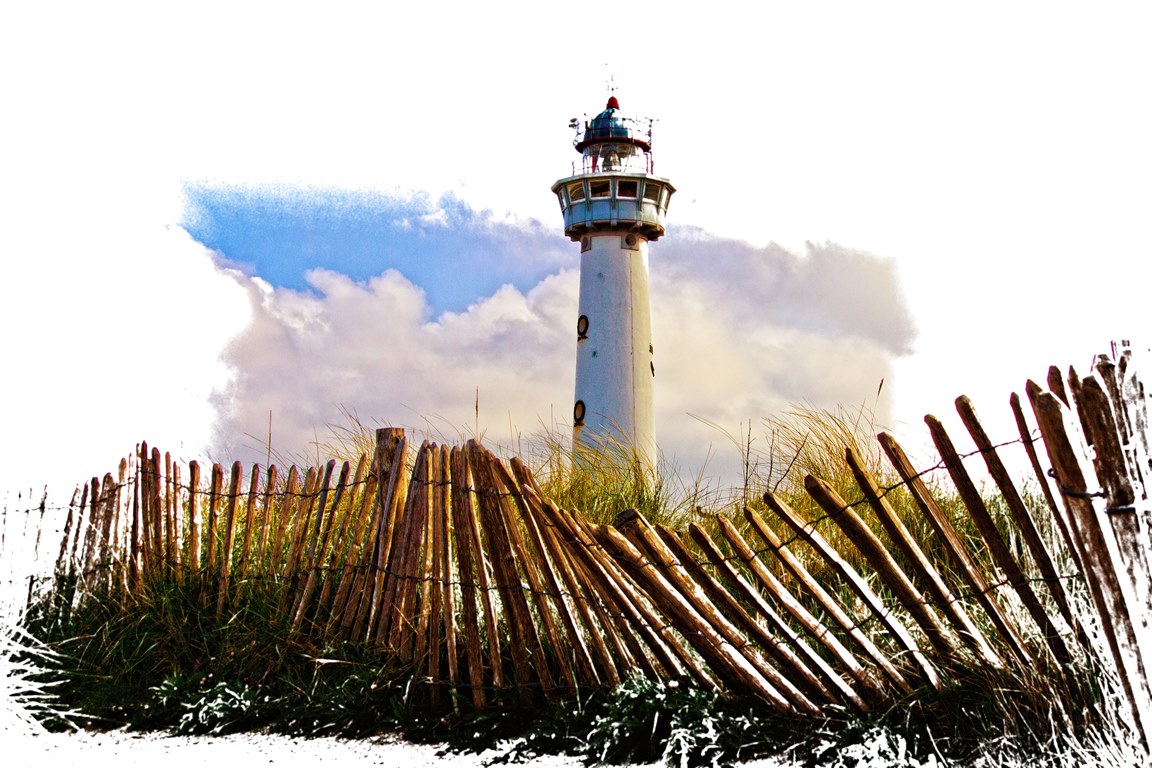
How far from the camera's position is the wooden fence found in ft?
6.96

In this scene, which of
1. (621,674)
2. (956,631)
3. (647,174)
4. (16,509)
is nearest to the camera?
(956,631)

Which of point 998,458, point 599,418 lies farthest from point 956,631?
point 599,418

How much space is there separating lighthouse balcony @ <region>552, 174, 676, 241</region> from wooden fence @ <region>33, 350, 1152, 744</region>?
9.01 m

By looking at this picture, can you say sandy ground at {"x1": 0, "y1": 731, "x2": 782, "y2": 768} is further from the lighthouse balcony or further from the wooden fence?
the lighthouse balcony

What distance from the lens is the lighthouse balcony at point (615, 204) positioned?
13695mm

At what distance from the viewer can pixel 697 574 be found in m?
3.03

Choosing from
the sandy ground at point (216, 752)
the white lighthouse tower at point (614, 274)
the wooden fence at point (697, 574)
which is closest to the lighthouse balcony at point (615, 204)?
the white lighthouse tower at point (614, 274)

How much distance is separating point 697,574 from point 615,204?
1108cm

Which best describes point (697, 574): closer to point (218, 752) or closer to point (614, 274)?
point (218, 752)

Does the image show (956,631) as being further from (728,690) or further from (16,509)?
(16,509)

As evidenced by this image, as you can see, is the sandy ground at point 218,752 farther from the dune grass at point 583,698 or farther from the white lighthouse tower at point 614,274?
the white lighthouse tower at point 614,274

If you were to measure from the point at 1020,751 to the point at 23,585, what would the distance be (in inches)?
183

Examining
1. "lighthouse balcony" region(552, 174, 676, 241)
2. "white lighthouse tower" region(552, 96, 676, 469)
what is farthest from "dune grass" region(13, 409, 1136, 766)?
"lighthouse balcony" region(552, 174, 676, 241)

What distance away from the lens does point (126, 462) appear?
5484 millimetres
